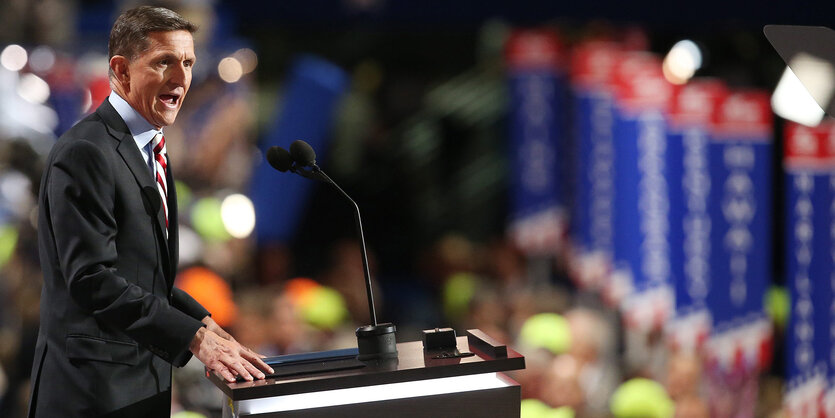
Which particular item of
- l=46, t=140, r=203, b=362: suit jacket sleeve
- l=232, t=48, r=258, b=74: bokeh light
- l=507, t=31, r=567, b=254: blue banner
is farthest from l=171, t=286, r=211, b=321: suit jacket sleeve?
l=507, t=31, r=567, b=254: blue banner

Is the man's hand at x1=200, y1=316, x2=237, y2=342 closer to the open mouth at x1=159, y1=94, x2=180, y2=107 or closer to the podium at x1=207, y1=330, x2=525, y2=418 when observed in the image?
the podium at x1=207, y1=330, x2=525, y2=418

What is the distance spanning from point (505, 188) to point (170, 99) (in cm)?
654

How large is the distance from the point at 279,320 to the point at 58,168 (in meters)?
4.21

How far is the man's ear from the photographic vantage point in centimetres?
172

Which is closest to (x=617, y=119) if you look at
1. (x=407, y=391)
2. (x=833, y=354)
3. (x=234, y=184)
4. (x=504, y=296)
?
(x=504, y=296)

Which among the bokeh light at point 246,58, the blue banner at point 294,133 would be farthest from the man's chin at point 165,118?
the blue banner at point 294,133

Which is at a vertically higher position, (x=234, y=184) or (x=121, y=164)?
(x=234, y=184)

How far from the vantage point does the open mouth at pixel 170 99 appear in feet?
5.70

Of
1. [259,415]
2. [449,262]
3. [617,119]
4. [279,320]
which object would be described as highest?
[617,119]

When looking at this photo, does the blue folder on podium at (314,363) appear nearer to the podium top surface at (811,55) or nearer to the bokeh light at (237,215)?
the podium top surface at (811,55)

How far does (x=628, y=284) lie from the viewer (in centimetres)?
659

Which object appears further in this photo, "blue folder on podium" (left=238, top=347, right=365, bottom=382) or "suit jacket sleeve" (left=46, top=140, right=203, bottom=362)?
"blue folder on podium" (left=238, top=347, right=365, bottom=382)

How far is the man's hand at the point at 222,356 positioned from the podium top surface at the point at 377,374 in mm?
21

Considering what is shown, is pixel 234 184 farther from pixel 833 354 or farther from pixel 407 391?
pixel 407 391
